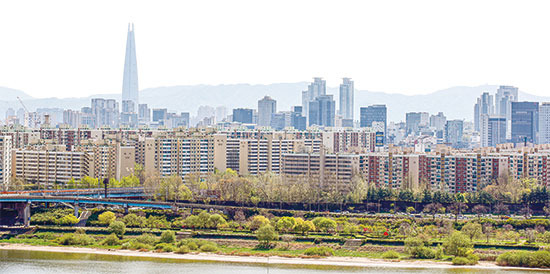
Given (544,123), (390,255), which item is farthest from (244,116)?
(390,255)

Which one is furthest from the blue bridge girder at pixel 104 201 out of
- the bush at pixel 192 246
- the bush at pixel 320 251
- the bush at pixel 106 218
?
the bush at pixel 320 251

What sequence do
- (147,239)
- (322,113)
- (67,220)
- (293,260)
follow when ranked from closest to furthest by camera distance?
(293,260)
(147,239)
(67,220)
(322,113)

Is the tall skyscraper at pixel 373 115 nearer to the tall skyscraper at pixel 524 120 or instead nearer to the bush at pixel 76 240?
the tall skyscraper at pixel 524 120

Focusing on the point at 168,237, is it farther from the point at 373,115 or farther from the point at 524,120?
the point at 373,115

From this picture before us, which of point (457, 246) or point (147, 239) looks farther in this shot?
point (147, 239)

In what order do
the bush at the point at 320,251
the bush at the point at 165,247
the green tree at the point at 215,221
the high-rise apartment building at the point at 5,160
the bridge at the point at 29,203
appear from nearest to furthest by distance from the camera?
the bush at the point at 320,251
the bush at the point at 165,247
the green tree at the point at 215,221
the bridge at the point at 29,203
the high-rise apartment building at the point at 5,160

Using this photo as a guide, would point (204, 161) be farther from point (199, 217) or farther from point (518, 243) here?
point (518, 243)

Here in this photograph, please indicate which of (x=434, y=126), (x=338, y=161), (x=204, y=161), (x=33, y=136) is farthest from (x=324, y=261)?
(x=434, y=126)
